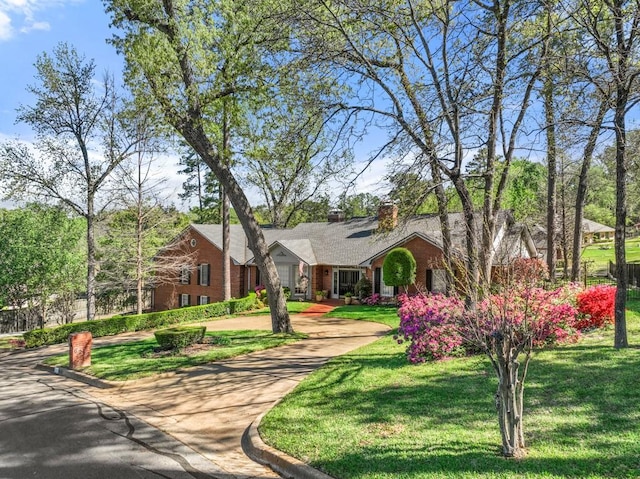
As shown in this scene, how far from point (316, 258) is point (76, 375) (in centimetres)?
1856

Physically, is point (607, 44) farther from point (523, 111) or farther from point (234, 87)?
point (234, 87)

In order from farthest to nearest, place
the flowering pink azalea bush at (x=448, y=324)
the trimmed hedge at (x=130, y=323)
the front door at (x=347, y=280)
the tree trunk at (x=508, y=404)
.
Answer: the front door at (x=347, y=280), the trimmed hedge at (x=130, y=323), the flowering pink azalea bush at (x=448, y=324), the tree trunk at (x=508, y=404)

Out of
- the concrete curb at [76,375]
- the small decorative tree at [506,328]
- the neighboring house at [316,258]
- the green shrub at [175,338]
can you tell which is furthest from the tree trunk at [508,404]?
the neighboring house at [316,258]

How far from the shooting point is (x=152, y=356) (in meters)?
12.7

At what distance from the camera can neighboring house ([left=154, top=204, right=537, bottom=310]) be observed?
24.5 meters

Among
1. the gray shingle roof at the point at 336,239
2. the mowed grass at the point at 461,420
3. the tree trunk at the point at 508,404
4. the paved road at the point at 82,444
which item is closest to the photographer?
the mowed grass at the point at 461,420

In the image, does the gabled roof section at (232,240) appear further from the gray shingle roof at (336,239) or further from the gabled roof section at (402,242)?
the gabled roof section at (402,242)

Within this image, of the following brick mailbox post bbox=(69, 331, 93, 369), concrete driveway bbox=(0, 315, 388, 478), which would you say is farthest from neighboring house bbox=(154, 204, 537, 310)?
brick mailbox post bbox=(69, 331, 93, 369)

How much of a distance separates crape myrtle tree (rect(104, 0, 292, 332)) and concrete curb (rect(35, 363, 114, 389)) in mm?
6984

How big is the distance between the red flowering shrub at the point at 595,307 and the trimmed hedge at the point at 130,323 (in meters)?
17.4

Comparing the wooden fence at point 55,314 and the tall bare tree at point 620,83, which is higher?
the tall bare tree at point 620,83

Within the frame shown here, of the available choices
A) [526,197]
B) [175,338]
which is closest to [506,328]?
[175,338]

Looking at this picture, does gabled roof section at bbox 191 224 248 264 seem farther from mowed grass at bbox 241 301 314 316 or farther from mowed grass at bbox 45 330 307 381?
mowed grass at bbox 45 330 307 381

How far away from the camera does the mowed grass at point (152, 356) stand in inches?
438
